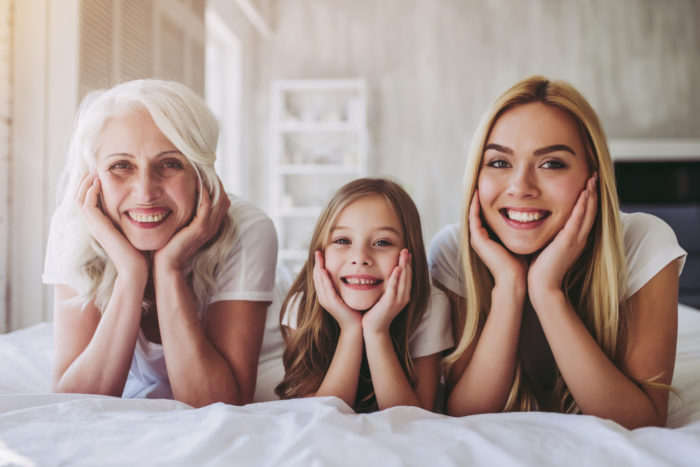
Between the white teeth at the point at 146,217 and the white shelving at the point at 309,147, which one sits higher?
the white shelving at the point at 309,147

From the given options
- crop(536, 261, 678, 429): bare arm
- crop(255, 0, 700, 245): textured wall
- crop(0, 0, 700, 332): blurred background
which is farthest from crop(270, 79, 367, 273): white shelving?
crop(536, 261, 678, 429): bare arm

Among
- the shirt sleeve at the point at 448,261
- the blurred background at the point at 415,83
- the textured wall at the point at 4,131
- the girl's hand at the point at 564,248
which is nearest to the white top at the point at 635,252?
the shirt sleeve at the point at 448,261

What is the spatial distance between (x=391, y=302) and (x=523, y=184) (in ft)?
1.04

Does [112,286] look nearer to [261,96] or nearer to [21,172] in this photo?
[21,172]

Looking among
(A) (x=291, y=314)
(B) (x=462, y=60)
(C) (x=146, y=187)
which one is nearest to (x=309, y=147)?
(B) (x=462, y=60)

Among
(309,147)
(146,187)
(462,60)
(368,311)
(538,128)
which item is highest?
(462,60)

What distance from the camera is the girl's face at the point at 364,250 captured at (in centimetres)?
105

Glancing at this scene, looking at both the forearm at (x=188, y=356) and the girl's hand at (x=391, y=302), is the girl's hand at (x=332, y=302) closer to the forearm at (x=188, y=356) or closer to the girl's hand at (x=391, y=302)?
the girl's hand at (x=391, y=302)

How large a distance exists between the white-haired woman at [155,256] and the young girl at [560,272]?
17.2 inches

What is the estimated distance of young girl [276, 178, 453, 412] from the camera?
1.00 metres

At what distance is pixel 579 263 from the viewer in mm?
1071

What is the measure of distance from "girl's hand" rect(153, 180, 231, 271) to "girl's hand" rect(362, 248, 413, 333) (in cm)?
35

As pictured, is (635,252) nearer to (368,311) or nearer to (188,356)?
(368,311)

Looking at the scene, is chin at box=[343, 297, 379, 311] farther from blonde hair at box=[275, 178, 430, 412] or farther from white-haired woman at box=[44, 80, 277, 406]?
white-haired woman at box=[44, 80, 277, 406]
